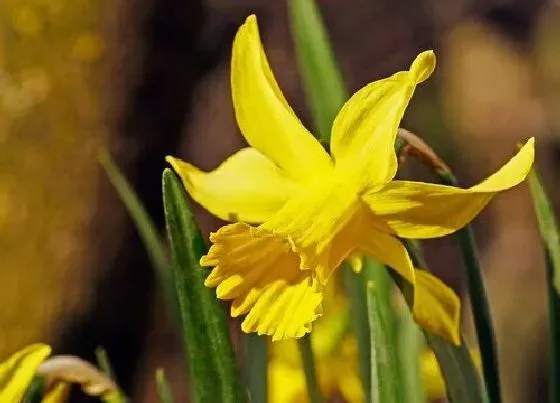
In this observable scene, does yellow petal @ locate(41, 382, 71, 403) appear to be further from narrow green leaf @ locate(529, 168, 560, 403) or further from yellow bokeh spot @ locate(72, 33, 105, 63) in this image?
yellow bokeh spot @ locate(72, 33, 105, 63)

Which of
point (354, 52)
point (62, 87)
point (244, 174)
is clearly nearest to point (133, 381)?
point (62, 87)

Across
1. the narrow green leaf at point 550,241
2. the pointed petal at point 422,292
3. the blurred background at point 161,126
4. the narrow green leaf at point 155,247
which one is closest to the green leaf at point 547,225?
the narrow green leaf at point 550,241

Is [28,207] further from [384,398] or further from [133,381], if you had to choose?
[384,398]

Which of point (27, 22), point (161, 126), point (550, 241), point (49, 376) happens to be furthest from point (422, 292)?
point (161, 126)

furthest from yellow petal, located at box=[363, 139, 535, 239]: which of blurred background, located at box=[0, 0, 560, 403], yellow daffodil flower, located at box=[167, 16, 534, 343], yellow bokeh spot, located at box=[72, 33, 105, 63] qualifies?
yellow bokeh spot, located at box=[72, 33, 105, 63]

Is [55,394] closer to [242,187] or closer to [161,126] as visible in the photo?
[242,187]
